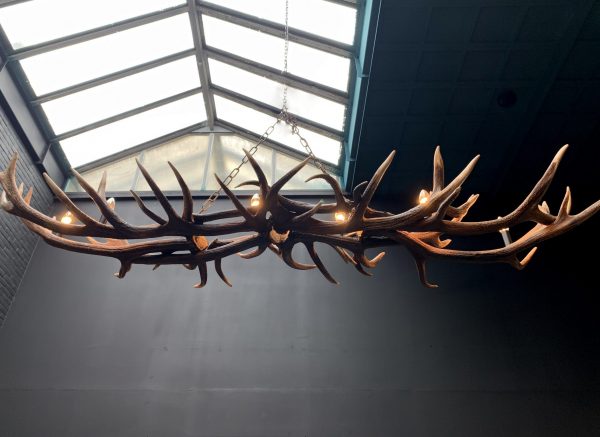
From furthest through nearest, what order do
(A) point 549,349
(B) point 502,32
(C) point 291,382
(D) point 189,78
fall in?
(D) point 189,78
(A) point 549,349
(C) point 291,382
(B) point 502,32

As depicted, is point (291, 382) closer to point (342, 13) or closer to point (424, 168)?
point (424, 168)

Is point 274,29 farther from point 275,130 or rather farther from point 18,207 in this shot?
point 18,207

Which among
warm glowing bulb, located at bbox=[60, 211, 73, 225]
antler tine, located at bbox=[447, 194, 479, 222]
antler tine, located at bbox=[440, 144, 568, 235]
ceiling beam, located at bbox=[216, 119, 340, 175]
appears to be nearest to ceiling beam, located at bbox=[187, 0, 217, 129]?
ceiling beam, located at bbox=[216, 119, 340, 175]

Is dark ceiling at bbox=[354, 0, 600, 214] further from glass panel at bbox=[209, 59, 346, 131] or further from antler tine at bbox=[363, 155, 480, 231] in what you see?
antler tine at bbox=[363, 155, 480, 231]

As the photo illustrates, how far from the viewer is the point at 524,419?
14.8ft

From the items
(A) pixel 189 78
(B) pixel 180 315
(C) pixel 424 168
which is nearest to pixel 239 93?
(A) pixel 189 78

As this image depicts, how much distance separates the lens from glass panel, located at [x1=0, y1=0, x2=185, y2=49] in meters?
4.86

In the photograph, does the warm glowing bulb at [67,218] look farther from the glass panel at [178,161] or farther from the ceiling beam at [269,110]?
the ceiling beam at [269,110]

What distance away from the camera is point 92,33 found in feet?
17.5

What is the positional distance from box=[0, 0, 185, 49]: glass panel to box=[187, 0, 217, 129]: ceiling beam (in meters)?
0.39

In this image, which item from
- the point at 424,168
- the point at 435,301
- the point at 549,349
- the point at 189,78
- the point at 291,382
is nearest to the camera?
the point at 291,382

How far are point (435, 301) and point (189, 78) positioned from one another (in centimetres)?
462

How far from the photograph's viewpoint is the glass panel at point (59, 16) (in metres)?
4.86

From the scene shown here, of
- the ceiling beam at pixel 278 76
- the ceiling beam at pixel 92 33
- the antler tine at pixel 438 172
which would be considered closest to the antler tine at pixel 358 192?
the antler tine at pixel 438 172
